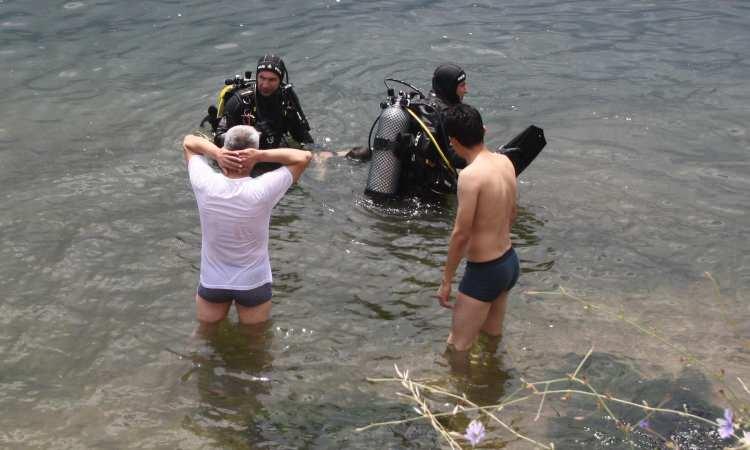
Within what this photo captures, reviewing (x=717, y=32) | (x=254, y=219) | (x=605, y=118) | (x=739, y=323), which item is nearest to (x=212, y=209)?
(x=254, y=219)

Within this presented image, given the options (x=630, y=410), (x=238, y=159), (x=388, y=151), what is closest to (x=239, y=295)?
(x=238, y=159)

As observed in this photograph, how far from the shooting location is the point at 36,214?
8664 millimetres

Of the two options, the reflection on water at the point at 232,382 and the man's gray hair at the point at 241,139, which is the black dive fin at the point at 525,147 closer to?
the reflection on water at the point at 232,382

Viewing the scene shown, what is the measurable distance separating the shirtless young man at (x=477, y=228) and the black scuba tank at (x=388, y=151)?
3.04 meters

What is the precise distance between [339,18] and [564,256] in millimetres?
9075

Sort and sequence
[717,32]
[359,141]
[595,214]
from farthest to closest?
1. [717,32]
2. [359,141]
3. [595,214]

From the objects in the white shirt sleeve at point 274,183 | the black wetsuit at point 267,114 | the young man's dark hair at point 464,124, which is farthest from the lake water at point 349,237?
the young man's dark hair at point 464,124

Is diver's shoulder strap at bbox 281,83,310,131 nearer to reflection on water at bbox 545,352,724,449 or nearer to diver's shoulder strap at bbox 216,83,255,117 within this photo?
diver's shoulder strap at bbox 216,83,255,117

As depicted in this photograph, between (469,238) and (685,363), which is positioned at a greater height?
(469,238)

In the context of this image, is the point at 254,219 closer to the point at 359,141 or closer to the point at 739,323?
the point at 739,323

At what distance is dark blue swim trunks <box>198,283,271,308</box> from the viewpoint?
231 inches

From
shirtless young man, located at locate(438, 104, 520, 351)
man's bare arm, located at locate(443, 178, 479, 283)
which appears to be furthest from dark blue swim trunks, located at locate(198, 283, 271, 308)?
man's bare arm, located at locate(443, 178, 479, 283)

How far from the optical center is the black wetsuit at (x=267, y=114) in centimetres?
916

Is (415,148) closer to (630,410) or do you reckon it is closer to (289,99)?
(289,99)
